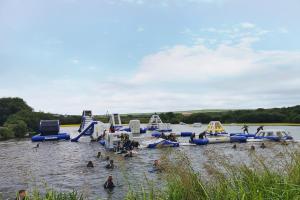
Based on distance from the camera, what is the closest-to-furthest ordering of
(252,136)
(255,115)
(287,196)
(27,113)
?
1. (287,196)
2. (252,136)
3. (27,113)
4. (255,115)

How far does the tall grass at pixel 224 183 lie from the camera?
832cm

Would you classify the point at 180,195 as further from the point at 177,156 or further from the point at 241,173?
the point at 241,173

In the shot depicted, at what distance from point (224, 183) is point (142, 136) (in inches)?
2480

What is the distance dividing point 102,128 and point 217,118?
81.6 metres

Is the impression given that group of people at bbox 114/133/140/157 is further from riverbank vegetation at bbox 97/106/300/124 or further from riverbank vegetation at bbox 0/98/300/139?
riverbank vegetation at bbox 97/106/300/124

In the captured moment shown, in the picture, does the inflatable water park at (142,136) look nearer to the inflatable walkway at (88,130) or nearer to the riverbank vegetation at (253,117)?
the inflatable walkway at (88,130)

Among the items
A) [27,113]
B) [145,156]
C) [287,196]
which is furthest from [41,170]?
[27,113]

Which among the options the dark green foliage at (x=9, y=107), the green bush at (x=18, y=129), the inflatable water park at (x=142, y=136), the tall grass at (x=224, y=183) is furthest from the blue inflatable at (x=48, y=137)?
the tall grass at (x=224, y=183)

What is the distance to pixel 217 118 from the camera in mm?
140375

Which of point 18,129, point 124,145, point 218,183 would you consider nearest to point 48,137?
point 18,129

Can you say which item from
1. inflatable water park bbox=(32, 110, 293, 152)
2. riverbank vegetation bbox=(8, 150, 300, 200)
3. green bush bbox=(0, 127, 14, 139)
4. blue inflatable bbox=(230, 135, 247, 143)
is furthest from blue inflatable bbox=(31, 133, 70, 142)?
riverbank vegetation bbox=(8, 150, 300, 200)

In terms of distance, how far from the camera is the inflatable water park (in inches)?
1850

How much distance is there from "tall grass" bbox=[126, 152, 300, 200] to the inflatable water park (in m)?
22.7

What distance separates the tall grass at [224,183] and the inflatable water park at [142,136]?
22714mm
